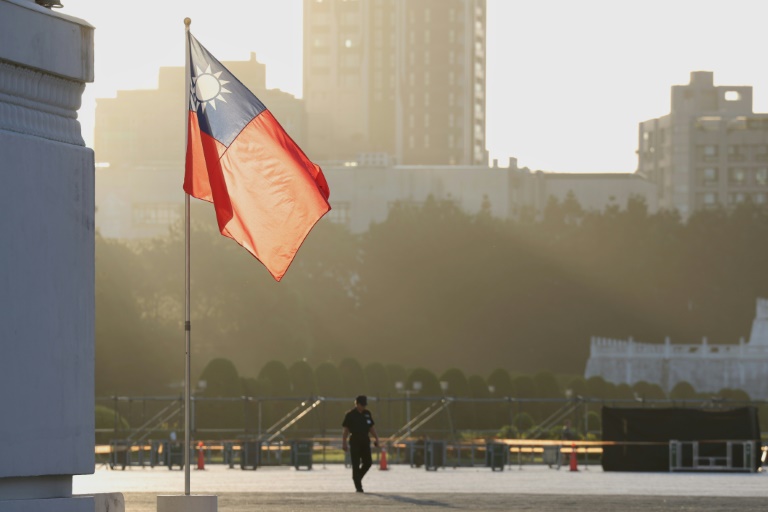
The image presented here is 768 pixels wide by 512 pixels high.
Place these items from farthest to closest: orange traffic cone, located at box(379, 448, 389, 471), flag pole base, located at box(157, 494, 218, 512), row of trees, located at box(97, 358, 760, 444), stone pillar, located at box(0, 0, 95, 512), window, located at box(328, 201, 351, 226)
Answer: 1. window, located at box(328, 201, 351, 226)
2. row of trees, located at box(97, 358, 760, 444)
3. orange traffic cone, located at box(379, 448, 389, 471)
4. flag pole base, located at box(157, 494, 218, 512)
5. stone pillar, located at box(0, 0, 95, 512)

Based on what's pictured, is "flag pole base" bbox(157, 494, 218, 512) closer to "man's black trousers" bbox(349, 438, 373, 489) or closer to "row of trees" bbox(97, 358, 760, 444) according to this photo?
"man's black trousers" bbox(349, 438, 373, 489)

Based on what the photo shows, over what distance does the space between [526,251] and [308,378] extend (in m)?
51.7

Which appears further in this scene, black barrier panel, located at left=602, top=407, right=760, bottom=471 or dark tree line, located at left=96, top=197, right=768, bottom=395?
dark tree line, located at left=96, top=197, right=768, bottom=395

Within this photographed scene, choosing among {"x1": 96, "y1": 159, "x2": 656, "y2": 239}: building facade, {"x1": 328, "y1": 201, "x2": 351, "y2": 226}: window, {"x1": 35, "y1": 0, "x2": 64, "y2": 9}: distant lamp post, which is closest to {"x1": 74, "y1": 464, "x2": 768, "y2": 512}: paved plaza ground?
{"x1": 35, "y1": 0, "x2": 64, "y2": 9}: distant lamp post

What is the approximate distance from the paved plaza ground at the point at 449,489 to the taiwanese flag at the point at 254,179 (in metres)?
8.30

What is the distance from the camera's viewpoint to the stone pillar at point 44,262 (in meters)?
7.05

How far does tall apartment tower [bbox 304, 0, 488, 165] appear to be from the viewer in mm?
192875

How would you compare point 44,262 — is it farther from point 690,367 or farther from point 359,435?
point 690,367

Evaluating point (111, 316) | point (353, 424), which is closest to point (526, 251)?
point (111, 316)

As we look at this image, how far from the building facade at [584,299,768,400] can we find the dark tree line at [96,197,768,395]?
930cm

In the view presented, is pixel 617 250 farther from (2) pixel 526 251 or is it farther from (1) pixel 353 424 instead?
(1) pixel 353 424

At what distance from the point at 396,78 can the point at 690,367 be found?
94503 mm

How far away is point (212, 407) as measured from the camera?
61750mm

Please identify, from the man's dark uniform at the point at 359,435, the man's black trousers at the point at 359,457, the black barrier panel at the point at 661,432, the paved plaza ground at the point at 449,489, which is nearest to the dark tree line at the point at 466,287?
the black barrier panel at the point at 661,432
